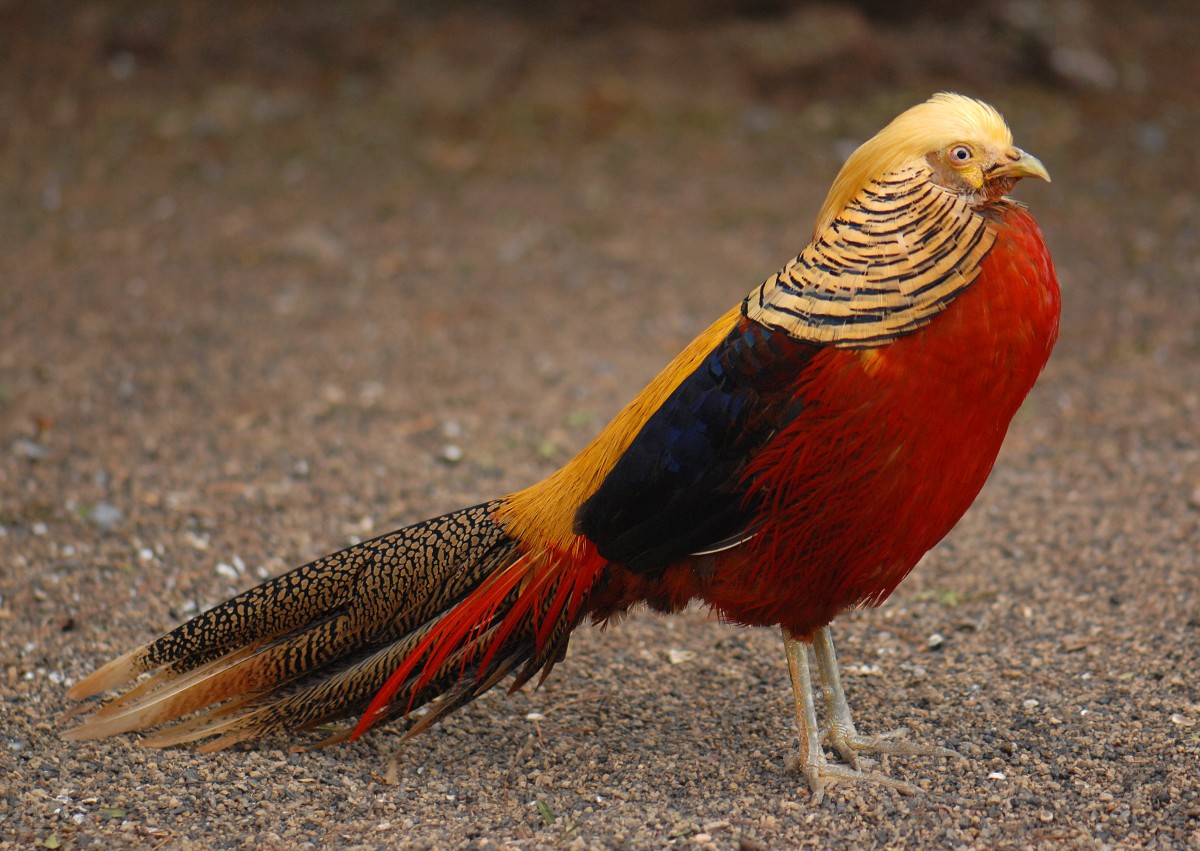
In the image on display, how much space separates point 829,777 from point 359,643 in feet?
4.05

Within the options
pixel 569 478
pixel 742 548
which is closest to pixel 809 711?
pixel 742 548

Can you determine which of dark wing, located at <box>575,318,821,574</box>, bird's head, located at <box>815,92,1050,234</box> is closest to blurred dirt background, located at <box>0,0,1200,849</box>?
dark wing, located at <box>575,318,821,574</box>

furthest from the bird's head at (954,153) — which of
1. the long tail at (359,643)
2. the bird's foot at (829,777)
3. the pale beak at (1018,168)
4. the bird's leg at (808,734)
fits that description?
the bird's foot at (829,777)

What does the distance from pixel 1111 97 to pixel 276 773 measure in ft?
23.3

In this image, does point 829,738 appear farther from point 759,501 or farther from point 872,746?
point 759,501

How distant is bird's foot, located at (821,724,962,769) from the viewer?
3.04 metres

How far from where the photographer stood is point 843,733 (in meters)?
3.07

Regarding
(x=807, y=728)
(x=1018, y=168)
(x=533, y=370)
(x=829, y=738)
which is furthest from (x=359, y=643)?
(x=533, y=370)

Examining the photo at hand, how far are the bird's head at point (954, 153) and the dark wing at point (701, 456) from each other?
0.45 meters

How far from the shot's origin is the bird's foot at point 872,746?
3.04 metres

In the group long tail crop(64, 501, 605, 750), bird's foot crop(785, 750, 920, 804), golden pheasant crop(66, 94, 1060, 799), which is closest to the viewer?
golden pheasant crop(66, 94, 1060, 799)

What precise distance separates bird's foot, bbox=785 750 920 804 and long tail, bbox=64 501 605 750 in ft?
2.24

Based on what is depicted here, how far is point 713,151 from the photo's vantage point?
7.87 metres

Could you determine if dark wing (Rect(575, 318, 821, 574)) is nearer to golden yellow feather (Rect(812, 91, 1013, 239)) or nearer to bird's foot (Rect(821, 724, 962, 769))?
golden yellow feather (Rect(812, 91, 1013, 239))
